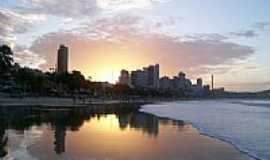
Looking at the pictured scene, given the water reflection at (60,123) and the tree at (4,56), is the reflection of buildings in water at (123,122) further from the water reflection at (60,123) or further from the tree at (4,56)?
the tree at (4,56)

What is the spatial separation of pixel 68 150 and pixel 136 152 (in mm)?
2906

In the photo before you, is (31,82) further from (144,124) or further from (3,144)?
(3,144)

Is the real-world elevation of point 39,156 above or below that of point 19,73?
below

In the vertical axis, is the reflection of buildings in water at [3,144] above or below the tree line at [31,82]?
below

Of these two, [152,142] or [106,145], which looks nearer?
[106,145]

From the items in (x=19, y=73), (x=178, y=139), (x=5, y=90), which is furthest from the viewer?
(x=19, y=73)

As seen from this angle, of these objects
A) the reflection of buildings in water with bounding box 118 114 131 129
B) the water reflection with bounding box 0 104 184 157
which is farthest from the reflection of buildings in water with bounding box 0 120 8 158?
the reflection of buildings in water with bounding box 118 114 131 129

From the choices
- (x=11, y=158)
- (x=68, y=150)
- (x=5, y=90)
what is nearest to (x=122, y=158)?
(x=68, y=150)

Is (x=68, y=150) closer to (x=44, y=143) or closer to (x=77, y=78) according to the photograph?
(x=44, y=143)

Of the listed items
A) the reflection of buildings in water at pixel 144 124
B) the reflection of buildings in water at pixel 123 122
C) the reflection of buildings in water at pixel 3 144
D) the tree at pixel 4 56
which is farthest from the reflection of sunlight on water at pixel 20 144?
the tree at pixel 4 56

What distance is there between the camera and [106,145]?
67.3 ft

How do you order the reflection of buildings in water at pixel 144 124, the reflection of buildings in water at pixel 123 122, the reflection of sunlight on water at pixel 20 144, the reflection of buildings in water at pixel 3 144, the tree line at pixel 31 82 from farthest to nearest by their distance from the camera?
the tree line at pixel 31 82 < the reflection of buildings in water at pixel 123 122 < the reflection of buildings in water at pixel 144 124 < the reflection of buildings in water at pixel 3 144 < the reflection of sunlight on water at pixel 20 144

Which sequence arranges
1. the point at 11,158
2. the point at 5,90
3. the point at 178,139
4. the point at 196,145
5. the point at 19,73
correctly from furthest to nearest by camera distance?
1. the point at 19,73
2. the point at 5,90
3. the point at 178,139
4. the point at 196,145
5. the point at 11,158

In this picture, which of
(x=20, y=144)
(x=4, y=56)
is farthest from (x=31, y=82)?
(x=20, y=144)
